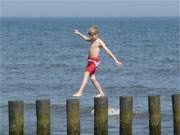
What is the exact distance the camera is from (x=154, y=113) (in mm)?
13492

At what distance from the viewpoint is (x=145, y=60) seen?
1647 inches

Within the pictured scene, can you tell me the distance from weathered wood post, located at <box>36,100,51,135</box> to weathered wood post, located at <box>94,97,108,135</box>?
0.76 m

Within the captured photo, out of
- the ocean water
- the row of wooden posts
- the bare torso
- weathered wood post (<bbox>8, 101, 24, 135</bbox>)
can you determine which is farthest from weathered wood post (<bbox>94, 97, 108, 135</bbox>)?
the ocean water

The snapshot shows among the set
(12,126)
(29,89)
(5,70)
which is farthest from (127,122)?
(5,70)

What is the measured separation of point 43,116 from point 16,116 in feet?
1.42

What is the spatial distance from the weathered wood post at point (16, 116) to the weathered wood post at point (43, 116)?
0.89ft

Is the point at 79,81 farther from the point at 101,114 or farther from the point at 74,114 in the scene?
the point at 74,114

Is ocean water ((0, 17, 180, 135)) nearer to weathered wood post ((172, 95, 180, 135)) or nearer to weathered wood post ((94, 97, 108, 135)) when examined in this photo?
weathered wood post ((172, 95, 180, 135))

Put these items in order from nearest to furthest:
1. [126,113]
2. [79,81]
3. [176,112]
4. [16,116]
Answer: [16,116], [126,113], [176,112], [79,81]

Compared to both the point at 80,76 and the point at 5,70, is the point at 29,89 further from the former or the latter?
the point at 5,70

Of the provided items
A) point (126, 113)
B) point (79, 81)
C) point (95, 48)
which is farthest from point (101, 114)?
point (79, 81)

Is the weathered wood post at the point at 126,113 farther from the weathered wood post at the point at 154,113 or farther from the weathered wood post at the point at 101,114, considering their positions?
the weathered wood post at the point at 154,113

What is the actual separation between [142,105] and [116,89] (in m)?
5.05

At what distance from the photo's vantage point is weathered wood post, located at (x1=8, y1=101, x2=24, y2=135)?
12.8 meters
